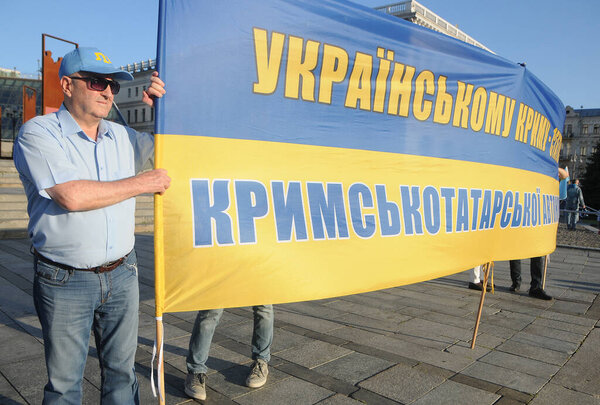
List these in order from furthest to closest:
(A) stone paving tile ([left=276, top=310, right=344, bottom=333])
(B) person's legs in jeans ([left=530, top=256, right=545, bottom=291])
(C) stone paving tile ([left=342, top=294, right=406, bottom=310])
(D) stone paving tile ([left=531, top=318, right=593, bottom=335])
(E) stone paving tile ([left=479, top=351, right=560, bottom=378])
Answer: (B) person's legs in jeans ([left=530, top=256, right=545, bottom=291]) → (C) stone paving tile ([left=342, top=294, right=406, bottom=310]) → (D) stone paving tile ([left=531, top=318, right=593, bottom=335]) → (A) stone paving tile ([left=276, top=310, right=344, bottom=333]) → (E) stone paving tile ([left=479, top=351, right=560, bottom=378])

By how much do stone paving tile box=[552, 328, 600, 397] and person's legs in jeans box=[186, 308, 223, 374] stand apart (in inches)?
102

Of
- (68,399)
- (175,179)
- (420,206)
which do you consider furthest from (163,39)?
(420,206)

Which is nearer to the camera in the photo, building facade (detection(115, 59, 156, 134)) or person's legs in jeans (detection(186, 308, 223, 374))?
person's legs in jeans (detection(186, 308, 223, 374))

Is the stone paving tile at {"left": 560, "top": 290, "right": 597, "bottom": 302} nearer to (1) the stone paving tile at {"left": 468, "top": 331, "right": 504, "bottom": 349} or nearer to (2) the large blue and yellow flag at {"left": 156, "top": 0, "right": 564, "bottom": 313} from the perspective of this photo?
(1) the stone paving tile at {"left": 468, "top": 331, "right": 504, "bottom": 349}

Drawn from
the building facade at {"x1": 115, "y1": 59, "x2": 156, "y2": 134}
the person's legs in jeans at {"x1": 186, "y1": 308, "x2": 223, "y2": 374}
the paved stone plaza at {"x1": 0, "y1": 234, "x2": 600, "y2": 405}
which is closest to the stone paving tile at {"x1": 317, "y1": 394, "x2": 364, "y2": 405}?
the paved stone plaza at {"x1": 0, "y1": 234, "x2": 600, "y2": 405}

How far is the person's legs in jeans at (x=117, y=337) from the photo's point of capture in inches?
80.7

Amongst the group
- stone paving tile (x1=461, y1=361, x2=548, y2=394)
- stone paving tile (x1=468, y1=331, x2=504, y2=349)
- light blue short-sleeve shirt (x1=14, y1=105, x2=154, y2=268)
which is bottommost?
stone paving tile (x1=468, y1=331, x2=504, y2=349)

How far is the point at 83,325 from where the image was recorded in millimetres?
1937

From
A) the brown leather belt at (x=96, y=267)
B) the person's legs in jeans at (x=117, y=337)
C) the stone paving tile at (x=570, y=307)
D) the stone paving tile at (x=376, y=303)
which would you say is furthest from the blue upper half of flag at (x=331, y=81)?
the stone paving tile at (x=570, y=307)

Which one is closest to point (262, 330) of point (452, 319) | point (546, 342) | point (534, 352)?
point (534, 352)

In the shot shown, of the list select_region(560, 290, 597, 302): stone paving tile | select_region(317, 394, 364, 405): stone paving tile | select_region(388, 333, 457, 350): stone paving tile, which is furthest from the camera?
select_region(560, 290, 597, 302): stone paving tile

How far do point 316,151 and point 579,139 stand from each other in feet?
279

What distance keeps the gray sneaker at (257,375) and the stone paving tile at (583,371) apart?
85.9 inches

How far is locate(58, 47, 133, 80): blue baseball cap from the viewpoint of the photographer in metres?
1.90
